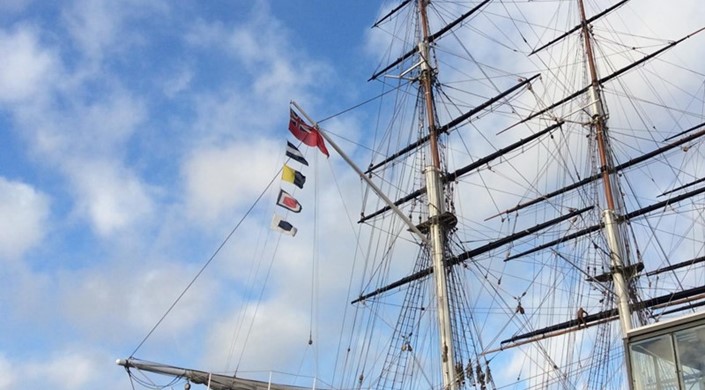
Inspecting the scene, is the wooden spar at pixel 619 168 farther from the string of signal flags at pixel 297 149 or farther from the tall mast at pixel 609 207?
the string of signal flags at pixel 297 149

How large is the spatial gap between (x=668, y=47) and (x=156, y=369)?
3237 centimetres

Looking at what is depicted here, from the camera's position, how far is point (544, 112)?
126 feet

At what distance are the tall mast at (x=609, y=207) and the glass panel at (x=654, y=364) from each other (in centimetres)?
1891

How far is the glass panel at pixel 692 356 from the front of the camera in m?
12.1

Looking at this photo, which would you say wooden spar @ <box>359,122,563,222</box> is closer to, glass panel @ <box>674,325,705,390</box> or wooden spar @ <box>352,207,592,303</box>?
wooden spar @ <box>352,207,592,303</box>

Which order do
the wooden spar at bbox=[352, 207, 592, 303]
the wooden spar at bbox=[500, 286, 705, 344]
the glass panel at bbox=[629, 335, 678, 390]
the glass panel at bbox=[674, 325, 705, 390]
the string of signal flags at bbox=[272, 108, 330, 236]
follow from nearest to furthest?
the glass panel at bbox=[674, 325, 705, 390]
the glass panel at bbox=[629, 335, 678, 390]
the string of signal flags at bbox=[272, 108, 330, 236]
the wooden spar at bbox=[352, 207, 592, 303]
the wooden spar at bbox=[500, 286, 705, 344]

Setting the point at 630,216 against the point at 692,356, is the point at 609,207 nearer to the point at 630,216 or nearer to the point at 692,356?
the point at 630,216

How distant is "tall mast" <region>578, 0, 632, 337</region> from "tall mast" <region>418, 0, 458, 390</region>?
9089 mm

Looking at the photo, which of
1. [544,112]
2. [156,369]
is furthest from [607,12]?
[156,369]

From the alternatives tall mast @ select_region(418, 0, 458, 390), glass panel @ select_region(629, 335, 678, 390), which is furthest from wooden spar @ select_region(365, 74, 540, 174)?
glass panel @ select_region(629, 335, 678, 390)

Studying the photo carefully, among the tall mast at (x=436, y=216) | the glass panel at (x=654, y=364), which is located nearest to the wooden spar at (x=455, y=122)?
the tall mast at (x=436, y=216)

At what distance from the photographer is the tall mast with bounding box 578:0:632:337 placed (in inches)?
1362

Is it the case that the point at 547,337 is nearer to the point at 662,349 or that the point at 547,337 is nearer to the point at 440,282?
the point at 440,282

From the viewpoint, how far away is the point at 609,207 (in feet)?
122
